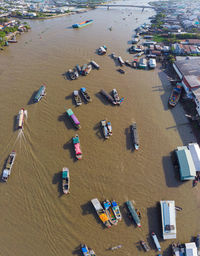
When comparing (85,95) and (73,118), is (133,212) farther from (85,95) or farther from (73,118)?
(85,95)

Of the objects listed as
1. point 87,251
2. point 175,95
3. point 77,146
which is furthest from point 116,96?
point 87,251

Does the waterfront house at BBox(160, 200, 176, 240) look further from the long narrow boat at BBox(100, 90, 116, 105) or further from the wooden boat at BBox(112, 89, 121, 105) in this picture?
the long narrow boat at BBox(100, 90, 116, 105)

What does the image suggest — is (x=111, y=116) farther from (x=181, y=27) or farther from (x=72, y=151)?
(x=181, y=27)

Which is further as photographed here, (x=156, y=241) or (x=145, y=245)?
(x=156, y=241)

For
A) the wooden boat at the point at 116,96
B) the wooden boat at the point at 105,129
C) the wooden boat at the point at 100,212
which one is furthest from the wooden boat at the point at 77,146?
the wooden boat at the point at 116,96

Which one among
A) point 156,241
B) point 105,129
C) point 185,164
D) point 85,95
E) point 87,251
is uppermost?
point 85,95

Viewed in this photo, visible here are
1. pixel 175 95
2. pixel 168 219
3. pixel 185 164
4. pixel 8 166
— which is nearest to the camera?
pixel 168 219

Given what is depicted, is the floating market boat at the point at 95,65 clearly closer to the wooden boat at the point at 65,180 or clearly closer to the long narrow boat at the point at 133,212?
the wooden boat at the point at 65,180
